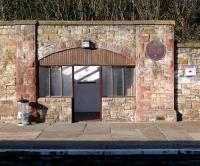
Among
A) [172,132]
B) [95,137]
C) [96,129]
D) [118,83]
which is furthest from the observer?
[118,83]

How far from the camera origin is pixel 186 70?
2114cm

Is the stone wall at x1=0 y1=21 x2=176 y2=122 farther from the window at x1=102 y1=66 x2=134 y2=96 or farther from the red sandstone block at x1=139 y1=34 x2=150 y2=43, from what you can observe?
the window at x1=102 y1=66 x2=134 y2=96

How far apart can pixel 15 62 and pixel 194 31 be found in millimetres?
7898

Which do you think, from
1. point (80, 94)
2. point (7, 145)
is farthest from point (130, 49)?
point (7, 145)

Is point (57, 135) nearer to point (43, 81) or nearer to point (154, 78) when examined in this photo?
point (43, 81)

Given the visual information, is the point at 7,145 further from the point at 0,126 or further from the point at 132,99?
the point at 132,99

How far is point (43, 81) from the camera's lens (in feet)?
69.6

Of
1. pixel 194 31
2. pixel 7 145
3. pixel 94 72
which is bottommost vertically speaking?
pixel 7 145

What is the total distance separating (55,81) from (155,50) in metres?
3.81

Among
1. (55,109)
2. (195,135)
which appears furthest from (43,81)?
(195,135)

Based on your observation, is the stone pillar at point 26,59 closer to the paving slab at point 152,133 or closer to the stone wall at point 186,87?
the paving slab at point 152,133

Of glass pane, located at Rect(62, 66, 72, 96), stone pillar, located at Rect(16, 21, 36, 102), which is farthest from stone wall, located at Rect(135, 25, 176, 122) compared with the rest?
stone pillar, located at Rect(16, 21, 36, 102)

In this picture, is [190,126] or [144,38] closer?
[190,126]

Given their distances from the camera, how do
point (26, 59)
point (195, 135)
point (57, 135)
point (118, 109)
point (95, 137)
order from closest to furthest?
point (95, 137) → point (195, 135) → point (57, 135) → point (26, 59) → point (118, 109)
